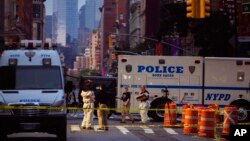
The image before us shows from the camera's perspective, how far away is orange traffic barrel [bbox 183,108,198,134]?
2336 centimetres

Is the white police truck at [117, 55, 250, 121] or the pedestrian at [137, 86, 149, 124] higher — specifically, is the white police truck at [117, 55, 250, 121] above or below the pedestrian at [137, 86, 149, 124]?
above

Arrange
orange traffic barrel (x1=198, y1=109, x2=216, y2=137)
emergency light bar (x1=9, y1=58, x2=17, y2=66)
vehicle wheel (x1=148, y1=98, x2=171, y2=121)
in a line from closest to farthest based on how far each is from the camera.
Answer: emergency light bar (x1=9, y1=58, x2=17, y2=66)
orange traffic barrel (x1=198, y1=109, x2=216, y2=137)
vehicle wheel (x1=148, y1=98, x2=171, y2=121)

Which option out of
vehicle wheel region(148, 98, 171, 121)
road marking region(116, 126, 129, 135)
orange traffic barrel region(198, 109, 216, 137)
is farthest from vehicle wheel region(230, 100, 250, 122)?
orange traffic barrel region(198, 109, 216, 137)

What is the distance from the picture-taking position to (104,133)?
22.6m

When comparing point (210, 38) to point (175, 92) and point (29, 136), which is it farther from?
point (29, 136)

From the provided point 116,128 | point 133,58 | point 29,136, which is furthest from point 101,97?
point 133,58

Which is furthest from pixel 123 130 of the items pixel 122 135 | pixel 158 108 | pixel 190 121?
pixel 158 108

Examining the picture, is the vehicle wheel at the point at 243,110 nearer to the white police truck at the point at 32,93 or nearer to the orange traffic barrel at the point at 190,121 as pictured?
the orange traffic barrel at the point at 190,121

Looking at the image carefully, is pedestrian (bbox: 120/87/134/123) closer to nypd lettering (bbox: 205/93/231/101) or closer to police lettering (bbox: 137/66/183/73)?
police lettering (bbox: 137/66/183/73)

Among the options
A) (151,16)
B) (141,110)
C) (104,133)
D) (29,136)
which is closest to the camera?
(29,136)

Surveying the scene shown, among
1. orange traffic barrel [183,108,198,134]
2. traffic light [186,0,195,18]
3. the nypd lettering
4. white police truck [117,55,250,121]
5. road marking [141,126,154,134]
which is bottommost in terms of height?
road marking [141,126,154,134]

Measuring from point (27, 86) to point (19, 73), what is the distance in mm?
517

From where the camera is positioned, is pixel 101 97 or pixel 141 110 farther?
pixel 141 110

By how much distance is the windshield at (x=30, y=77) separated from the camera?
17.8 meters
